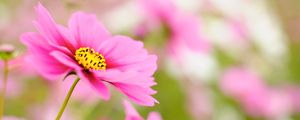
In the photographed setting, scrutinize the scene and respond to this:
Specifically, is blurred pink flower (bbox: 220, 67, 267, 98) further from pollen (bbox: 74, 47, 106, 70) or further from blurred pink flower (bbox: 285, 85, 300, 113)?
pollen (bbox: 74, 47, 106, 70)

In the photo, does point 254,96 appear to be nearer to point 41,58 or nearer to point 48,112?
point 48,112

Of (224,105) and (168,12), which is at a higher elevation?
(168,12)

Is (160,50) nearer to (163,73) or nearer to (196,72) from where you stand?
(196,72)

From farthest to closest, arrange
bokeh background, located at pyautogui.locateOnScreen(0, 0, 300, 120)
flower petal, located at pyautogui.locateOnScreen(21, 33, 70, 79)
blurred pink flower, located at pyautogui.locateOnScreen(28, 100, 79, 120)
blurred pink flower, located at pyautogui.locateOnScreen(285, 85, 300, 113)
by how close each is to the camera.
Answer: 1. blurred pink flower, located at pyautogui.locateOnScreen(285, 85, 300, 113)
2. bokeh background, located at pyautogui.locateOnScreen(0, 0, 300, 120)
3. blurred pink flower, located at pyautogui.locateOnScreen(28, 100, 79, 120)
4. flower petal, located at pyautogui.locateOnScreen(21, 33, 70, 79)

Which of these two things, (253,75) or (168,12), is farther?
(253,75)

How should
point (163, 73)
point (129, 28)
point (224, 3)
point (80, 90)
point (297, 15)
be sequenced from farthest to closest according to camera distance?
point (297, 15), point (163, 73), point (224, 3), point (129, 28), point (80, 90)

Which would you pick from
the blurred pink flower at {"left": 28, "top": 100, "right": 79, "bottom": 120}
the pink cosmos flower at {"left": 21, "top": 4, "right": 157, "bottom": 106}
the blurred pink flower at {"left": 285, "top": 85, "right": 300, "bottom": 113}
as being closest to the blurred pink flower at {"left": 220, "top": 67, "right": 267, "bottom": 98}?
the blurred pink flower at {"left": 285, "top": 85, "right": 300, "bottom": 113}

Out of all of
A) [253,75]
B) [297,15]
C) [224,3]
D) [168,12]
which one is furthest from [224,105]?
[297,15]
